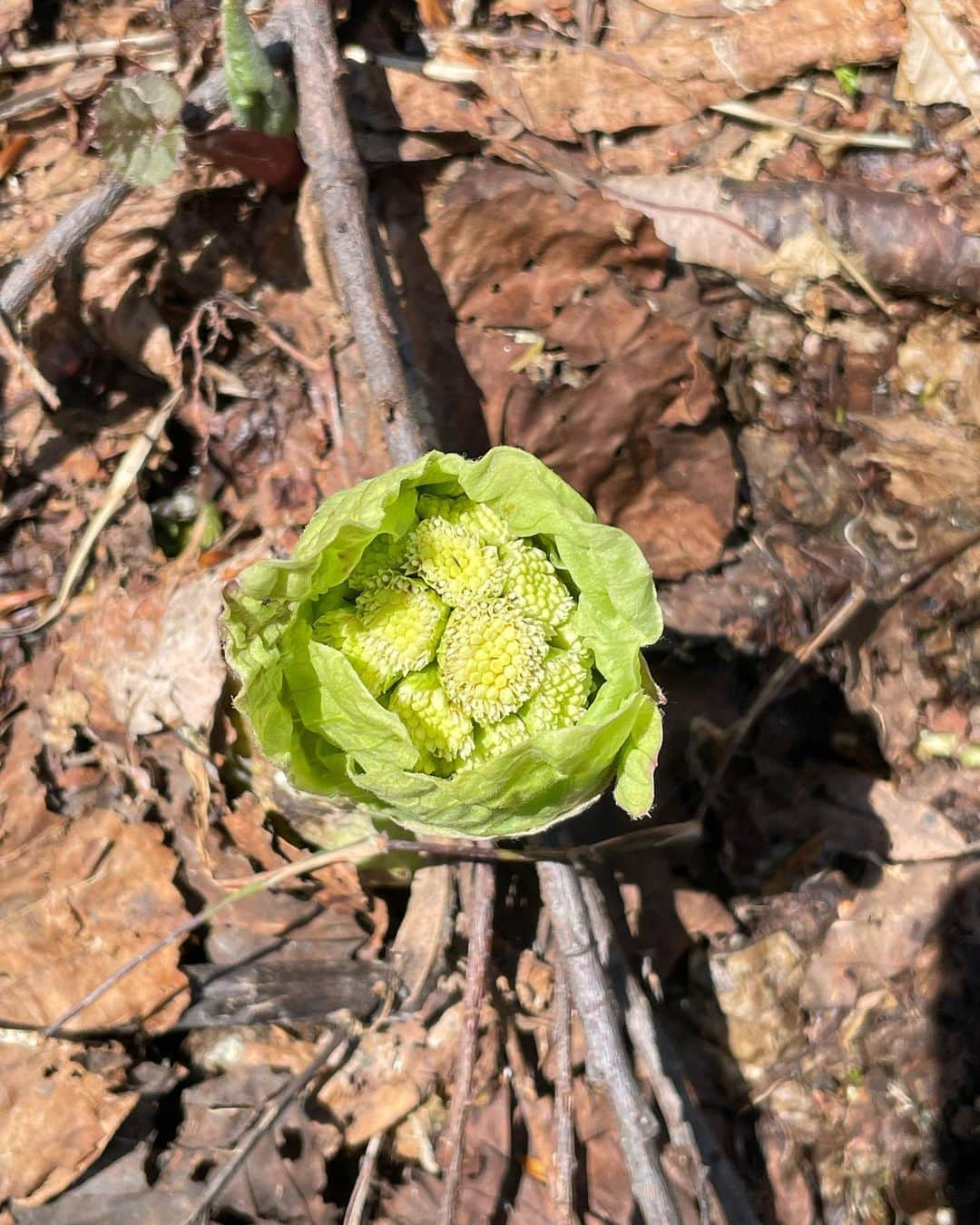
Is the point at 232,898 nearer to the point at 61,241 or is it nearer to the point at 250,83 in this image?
the point at 61,241

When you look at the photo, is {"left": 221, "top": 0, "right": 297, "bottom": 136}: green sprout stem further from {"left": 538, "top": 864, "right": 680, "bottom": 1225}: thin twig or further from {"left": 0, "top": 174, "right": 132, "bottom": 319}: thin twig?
{"left": 538, "top": 864, "right": 680, "bottom": 1225}: thin twig

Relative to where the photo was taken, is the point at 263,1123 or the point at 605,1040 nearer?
the point at 605,1040

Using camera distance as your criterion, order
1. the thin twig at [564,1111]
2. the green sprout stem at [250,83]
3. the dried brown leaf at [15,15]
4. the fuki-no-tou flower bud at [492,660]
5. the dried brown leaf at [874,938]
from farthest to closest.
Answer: the dried brown leaf at [15,15] → the dried brown leaf at [874,938] → the thin twig at [564,1111] → the green sprout stem at [250,83] → the fuki-no-tou flower bud at [492,660]

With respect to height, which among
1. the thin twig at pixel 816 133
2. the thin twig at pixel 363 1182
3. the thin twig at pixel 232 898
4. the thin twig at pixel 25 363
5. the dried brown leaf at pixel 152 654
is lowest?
the thin twig at pixel 363 1182

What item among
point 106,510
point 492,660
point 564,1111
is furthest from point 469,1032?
point 106,510

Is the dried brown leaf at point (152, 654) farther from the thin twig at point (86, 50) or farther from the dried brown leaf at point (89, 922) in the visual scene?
the thin twig at point (86, 50)

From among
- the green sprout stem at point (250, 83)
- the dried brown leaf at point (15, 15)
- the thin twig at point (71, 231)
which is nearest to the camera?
the green sprout stem at point (250, 83)

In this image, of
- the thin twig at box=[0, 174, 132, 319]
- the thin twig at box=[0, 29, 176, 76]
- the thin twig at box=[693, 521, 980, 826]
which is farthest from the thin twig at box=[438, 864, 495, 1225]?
the thin twig at box=[0, 29, 176, 76]

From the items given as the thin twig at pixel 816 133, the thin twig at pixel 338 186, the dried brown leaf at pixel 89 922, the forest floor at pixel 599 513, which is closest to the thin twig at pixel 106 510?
the forest floor at pixel 599 513
